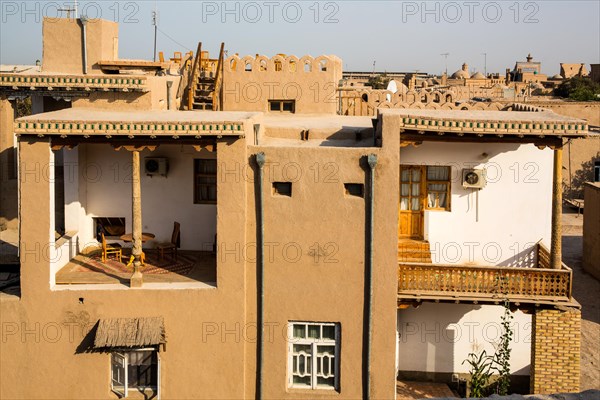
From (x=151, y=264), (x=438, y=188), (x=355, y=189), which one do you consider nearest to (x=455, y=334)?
(x=438, y=188)

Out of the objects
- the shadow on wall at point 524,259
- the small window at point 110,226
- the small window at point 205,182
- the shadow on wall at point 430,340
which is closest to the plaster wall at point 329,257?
the shadow on wall at point 430,340

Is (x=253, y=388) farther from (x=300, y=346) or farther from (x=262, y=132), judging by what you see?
(x=262, y=132)

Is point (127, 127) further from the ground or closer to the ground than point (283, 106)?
closer to the ground

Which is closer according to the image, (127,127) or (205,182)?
(127,127)

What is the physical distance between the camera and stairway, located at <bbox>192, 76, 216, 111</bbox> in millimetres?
23570

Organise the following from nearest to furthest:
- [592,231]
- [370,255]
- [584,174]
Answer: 1. [370,255]
2. [592,231]
3. [584,174]

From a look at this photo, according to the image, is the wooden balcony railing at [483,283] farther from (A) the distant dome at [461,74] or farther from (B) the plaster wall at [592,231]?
(A) the distant dome at [461,74]

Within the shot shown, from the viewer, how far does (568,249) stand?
3020 cm

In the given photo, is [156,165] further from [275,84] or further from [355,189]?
[275,84]

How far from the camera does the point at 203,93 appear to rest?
946 inches

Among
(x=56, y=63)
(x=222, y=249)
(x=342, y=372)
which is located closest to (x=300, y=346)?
(x=342, y=372)

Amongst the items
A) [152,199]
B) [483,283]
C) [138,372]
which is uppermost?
[152,199]

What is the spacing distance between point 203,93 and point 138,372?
1051 cm

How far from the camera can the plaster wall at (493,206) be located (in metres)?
17.0
